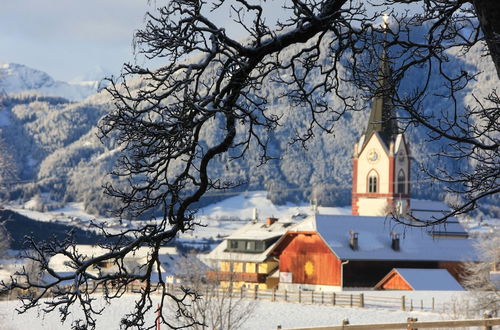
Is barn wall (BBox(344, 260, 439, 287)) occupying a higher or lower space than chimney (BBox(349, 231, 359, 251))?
lower

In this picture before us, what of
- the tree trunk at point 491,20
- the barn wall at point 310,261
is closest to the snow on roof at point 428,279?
the barn wall at point 310,261

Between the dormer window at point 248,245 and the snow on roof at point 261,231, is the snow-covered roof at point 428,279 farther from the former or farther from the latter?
the snow on roof at point 261,231

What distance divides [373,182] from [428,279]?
47.7 meters

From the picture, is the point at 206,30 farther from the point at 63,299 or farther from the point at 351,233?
the point at 351,233

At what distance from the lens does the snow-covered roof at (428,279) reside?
194ft

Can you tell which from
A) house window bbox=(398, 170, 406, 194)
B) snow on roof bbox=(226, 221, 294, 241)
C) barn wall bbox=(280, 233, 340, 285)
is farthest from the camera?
house window bbox=(398, 170, 406, 194)

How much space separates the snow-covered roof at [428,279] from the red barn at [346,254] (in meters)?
2.22

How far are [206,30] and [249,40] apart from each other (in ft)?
2.58

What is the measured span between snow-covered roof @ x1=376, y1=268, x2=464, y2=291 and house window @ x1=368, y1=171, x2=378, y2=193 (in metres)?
44.6

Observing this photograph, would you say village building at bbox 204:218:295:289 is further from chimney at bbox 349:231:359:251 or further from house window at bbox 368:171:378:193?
house window at bbox 368:171:378:193

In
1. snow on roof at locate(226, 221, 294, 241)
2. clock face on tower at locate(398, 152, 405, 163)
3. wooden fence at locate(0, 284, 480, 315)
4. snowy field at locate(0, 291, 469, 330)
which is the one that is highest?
clock face on tower at locate(398, 152, 405, 163)

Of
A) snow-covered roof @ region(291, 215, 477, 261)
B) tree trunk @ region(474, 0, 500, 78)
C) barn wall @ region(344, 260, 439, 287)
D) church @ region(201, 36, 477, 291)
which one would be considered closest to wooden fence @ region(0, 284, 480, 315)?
church @ region(201, 36, 477, 291)

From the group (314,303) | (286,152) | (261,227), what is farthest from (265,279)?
(286,152)

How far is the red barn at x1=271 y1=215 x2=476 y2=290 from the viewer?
62438 millimetres
